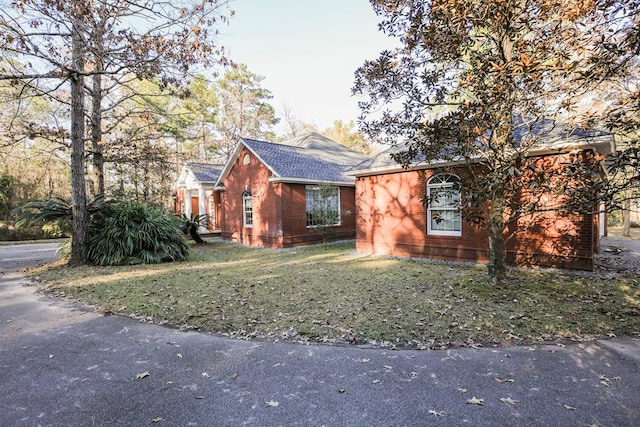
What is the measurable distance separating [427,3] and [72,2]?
6983mm

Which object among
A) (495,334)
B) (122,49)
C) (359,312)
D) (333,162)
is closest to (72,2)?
(122,49)

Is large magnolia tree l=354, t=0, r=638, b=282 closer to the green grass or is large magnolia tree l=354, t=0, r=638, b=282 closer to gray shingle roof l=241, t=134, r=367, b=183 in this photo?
the green grass

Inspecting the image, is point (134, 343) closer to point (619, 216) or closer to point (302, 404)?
point (302, 404)

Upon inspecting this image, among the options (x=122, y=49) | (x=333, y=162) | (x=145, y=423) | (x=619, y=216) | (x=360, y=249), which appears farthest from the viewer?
(x=619, y=216)

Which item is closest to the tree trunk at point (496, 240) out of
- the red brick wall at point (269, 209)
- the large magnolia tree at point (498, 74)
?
the large magnolia tree at point (498, 74)

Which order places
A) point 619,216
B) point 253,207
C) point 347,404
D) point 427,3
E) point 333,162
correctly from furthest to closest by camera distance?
point 619,216, point 333,162, point 253,207, point 427,3, point 347,404

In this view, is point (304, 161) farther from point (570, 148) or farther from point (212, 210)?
point (570, 148)

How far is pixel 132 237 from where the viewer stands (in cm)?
1045

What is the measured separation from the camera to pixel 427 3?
6078mm

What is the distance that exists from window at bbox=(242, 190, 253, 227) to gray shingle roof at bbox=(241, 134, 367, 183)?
2285mm

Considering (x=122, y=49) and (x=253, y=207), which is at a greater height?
(x=122, y=49)

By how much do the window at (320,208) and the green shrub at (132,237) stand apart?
224 inches

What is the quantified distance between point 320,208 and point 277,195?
2.08 m

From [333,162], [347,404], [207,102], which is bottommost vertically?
[347,404]
